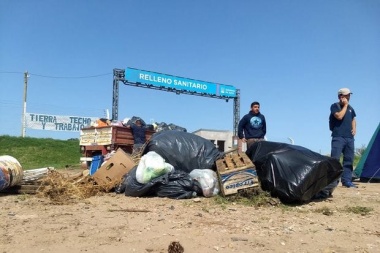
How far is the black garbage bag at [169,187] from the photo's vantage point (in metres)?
4.89

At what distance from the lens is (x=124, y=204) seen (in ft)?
15.0

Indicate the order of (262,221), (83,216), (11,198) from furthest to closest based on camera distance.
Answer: (11,198) → (83,216) → (262,221)

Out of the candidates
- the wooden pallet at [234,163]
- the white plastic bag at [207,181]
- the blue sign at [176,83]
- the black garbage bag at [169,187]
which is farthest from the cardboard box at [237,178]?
the blue sign at [176,83]

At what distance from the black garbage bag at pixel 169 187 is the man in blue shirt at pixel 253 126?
1895mm

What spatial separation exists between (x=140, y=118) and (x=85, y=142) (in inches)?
64.0

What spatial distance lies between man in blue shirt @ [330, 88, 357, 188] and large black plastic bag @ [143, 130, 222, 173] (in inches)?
74.9

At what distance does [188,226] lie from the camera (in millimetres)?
3379

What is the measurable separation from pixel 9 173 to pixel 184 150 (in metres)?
2.47

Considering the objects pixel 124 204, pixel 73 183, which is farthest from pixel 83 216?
pixel 73 183

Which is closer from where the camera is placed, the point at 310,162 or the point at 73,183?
the point at 310,162

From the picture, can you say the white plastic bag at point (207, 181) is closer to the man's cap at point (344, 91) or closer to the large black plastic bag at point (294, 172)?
the large black plastic bag at point (294, 172)

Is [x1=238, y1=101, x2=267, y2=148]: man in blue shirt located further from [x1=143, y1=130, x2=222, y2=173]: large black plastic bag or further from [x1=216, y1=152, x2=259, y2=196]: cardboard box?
[x1=216, y1=152, x2=259, y2=196]: cardboard box

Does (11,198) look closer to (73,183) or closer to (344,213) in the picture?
(73,183)

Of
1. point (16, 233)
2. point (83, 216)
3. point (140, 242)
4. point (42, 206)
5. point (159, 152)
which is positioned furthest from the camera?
point (159, 152)
